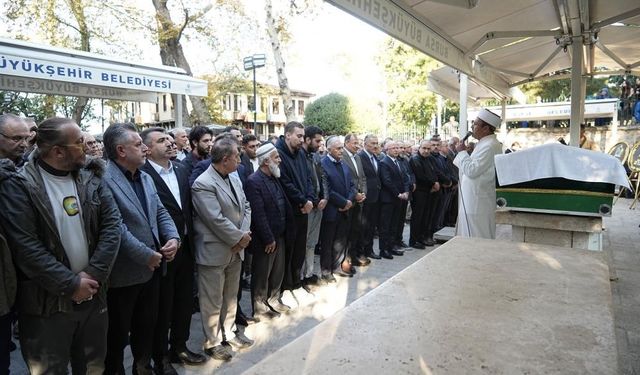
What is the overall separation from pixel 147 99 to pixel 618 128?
19.1 meters

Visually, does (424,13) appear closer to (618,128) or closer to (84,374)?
(84,374)

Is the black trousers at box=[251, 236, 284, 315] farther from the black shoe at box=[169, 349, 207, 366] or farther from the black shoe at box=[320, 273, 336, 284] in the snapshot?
the black shoe at box=[320, 273, 336, 284]

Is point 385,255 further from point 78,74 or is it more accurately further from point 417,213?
point 78,74

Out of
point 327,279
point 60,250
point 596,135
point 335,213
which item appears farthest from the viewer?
point 596,135

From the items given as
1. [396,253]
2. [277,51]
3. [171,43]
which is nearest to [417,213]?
[396,253]

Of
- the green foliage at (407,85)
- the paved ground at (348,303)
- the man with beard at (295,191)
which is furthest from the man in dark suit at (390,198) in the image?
the green foliage at (407,85)

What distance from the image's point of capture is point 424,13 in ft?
16.3

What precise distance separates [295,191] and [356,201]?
1707 mm

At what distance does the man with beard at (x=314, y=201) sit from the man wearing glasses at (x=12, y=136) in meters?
2.85

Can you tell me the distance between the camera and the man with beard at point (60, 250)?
7.06 feet

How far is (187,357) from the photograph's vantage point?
3.43 metres

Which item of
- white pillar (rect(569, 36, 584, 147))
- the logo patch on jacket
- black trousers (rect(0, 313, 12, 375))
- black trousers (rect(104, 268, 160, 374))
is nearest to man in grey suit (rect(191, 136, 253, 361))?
black trousers (rect(104, 268, 160, 374))

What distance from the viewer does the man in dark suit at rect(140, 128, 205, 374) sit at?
3.26 metres

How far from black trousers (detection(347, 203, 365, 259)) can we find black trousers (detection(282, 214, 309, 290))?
1443 millimetres
